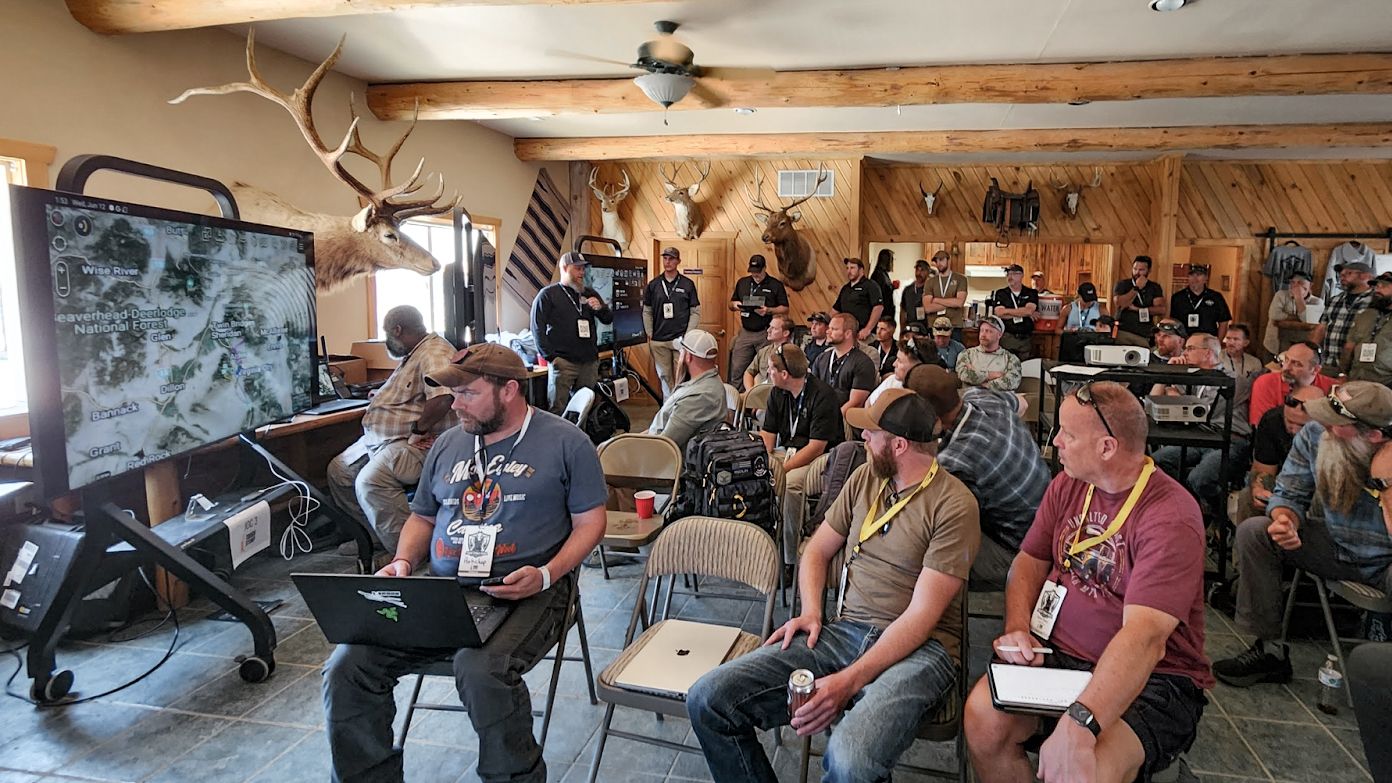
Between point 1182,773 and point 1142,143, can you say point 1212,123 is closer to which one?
point 1142,143

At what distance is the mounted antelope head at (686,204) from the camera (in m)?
9.70

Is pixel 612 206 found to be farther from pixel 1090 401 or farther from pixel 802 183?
pixel 1090 401

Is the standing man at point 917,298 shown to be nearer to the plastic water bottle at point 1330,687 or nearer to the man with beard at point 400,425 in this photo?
the man with beard at point 400,425

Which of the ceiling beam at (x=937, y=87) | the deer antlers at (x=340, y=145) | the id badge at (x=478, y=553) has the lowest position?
the id badge at (x=478, y=553)

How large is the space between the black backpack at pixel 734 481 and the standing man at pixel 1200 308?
7533mm

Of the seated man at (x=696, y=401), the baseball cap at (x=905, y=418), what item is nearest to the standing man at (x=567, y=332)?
the seated man at (x=696, y=401)

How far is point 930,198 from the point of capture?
9.84 meters

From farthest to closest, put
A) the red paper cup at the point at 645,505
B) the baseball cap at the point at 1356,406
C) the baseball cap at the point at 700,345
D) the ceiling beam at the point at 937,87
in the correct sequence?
the ceiling beam at the point at 937,87 < the baseball cap at the point at 700,345 < the red paper cup at the point at 645,505 < the baseball cap at the point at 1356,406

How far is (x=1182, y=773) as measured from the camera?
84.6 inches

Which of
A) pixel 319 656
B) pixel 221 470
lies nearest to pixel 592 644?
pixel 319 656

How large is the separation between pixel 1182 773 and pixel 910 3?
13.2ft

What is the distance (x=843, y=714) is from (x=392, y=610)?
116cm

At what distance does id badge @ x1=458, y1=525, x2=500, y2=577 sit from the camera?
2346 millimetres

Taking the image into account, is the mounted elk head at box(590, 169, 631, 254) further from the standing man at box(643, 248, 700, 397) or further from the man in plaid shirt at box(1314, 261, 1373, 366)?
the man in plaid shirt at box(1314, 261, 1373, 366)
